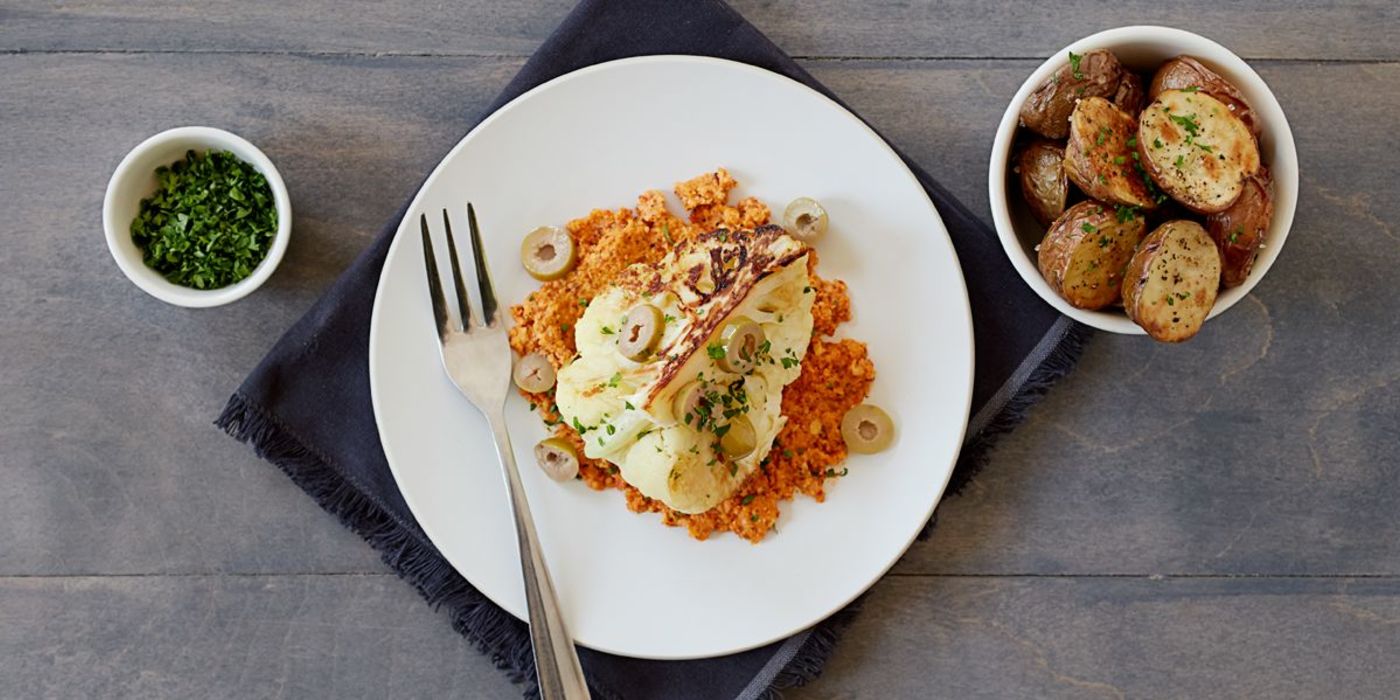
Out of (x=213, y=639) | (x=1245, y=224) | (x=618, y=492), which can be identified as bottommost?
(x=213, y=639)

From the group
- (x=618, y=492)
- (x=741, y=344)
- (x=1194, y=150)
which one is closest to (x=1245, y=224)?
(x=1194, y=150)

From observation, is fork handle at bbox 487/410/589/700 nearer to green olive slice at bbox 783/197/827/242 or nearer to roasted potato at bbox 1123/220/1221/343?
green olive slice at bbox 783/197/827/242

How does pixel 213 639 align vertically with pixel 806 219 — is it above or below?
below

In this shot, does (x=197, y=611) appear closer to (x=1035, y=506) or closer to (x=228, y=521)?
(x=228, y=521)

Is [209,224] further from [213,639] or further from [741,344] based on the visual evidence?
[741,344]

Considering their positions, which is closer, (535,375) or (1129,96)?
(1129,96)

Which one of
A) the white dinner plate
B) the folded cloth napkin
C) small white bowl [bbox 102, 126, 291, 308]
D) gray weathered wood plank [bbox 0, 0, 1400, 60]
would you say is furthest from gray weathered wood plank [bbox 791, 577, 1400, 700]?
small white bowl [bbox 102, 126, 291, 308]

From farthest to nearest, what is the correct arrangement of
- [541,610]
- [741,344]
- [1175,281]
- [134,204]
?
[134,204]
[541,610]
[741,344]
[1175,281]
